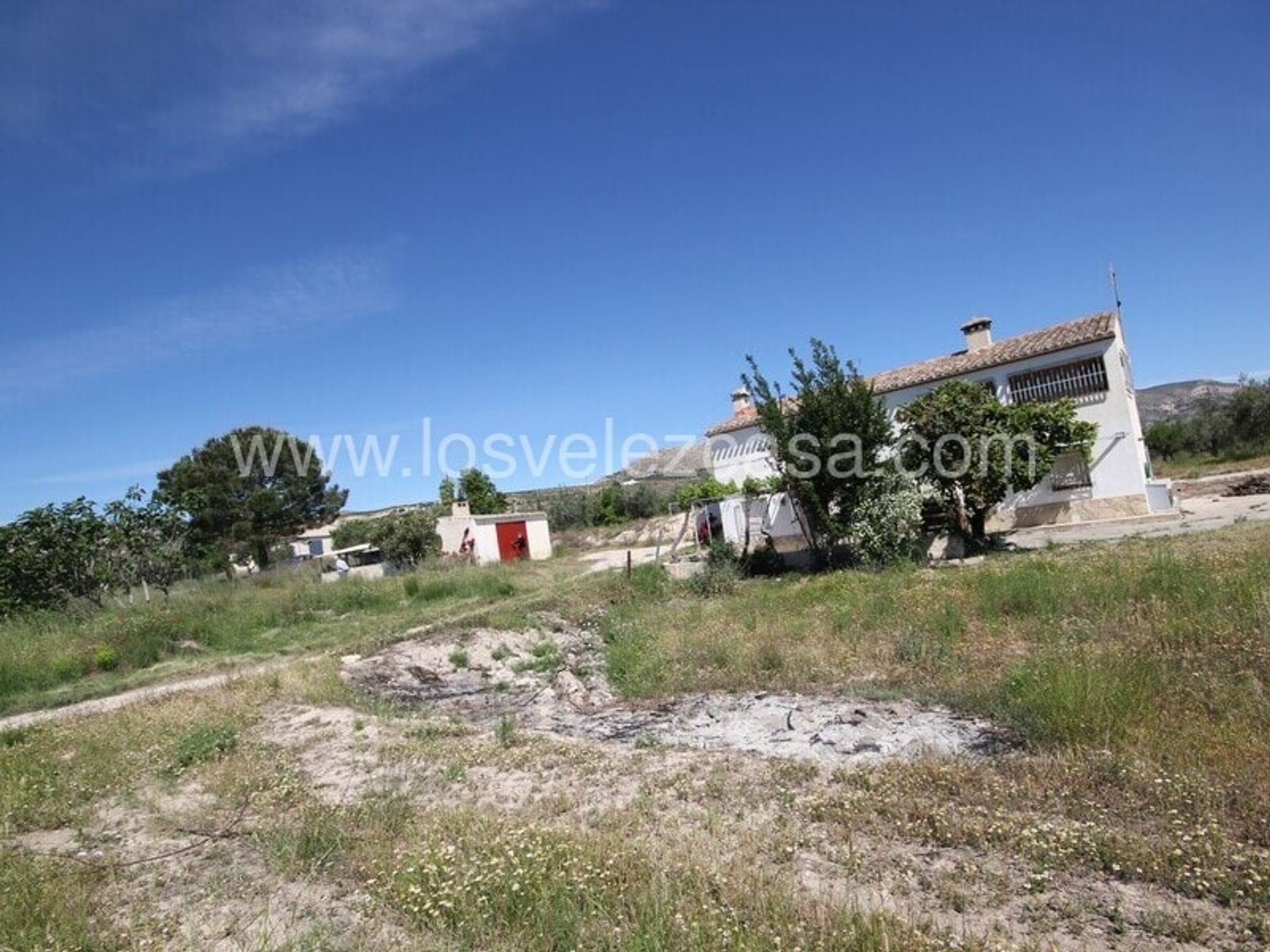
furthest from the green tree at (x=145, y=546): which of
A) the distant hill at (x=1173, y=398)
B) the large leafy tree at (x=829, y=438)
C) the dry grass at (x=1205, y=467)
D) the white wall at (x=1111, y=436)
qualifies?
the distant hill at (x=1173, y=398)

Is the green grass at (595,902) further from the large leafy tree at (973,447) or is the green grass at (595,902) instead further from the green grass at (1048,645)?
the large leafy tree at (973,447)

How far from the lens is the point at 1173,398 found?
6347 cm

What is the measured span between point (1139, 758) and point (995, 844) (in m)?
1.59

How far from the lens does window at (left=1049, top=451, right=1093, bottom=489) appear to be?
67.2 feet

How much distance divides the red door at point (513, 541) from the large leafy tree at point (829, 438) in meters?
16.6

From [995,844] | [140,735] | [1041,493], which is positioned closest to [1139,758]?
[995,844]

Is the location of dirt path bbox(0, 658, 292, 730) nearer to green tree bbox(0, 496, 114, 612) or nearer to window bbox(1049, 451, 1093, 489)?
green tree bbox(0, 496, 114, 612)

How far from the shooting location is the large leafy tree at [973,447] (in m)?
17.2

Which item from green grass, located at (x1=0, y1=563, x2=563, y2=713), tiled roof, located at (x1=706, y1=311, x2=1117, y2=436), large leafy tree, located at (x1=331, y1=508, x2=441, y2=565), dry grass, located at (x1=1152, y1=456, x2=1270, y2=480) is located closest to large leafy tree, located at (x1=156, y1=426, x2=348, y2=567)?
large leafy tree, located at (x1=331, y1=508, x2=441, y2=565)

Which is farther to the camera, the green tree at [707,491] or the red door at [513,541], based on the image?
the red door at [513,541]

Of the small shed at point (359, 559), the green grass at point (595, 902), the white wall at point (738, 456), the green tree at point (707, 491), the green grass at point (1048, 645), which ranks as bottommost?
the green grass at point (1048, 645)

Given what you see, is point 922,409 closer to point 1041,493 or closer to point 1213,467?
point 1041,493

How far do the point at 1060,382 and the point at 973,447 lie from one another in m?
6.16

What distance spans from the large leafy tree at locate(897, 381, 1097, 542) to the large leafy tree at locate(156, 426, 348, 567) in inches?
1317
